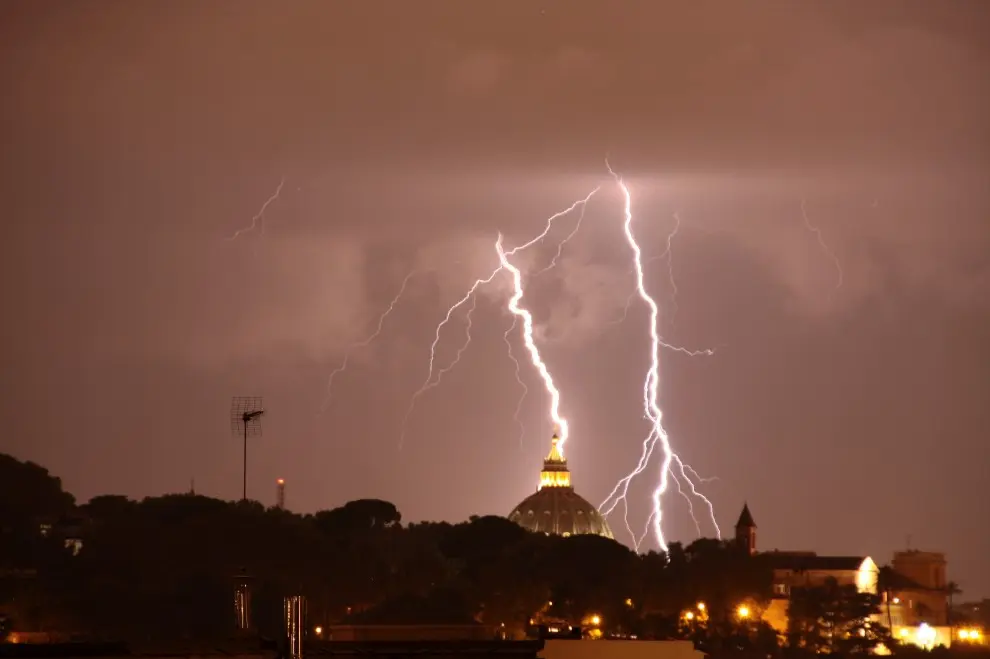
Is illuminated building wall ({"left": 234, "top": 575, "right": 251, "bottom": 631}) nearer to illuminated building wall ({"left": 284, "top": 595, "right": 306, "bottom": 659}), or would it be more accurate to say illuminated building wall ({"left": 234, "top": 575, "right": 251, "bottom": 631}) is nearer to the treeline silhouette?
illuminated building wall ({"left": 284, "top": 595, "right": 306, "bottom": 659})

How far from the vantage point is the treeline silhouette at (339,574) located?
4370 inches

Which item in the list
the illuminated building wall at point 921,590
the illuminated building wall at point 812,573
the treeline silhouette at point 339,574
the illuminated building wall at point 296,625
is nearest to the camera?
the illuminated building wall at point 296,625

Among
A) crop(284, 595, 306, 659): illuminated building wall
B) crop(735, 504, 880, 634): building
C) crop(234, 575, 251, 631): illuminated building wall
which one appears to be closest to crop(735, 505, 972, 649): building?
crop(735, 504, 880, 634): building

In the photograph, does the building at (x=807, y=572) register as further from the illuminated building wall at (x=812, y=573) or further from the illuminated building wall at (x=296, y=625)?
the illuminated building wall at (x=296, y=625)

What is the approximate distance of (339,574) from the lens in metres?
125

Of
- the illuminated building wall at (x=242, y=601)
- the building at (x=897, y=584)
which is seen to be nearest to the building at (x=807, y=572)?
the building at (x=897, y=584)

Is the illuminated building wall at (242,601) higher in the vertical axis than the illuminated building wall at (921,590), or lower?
lower

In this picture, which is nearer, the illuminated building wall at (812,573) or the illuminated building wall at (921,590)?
the illuminated building wall at (812,573)

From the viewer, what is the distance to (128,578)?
11456 centimetres

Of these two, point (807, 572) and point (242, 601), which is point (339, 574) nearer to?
point (807, 572)

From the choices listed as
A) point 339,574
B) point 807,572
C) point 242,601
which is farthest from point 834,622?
point 242,601

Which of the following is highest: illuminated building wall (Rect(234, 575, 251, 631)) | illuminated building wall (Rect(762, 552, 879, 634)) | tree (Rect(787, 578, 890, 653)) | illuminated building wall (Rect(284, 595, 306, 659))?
illuminated building wall (Rect(762, 552, 879, 634))

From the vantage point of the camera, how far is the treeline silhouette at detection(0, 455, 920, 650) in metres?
111

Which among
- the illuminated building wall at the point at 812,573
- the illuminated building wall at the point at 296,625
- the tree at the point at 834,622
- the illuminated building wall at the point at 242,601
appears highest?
the illuminated building wall at the point at 812,573
